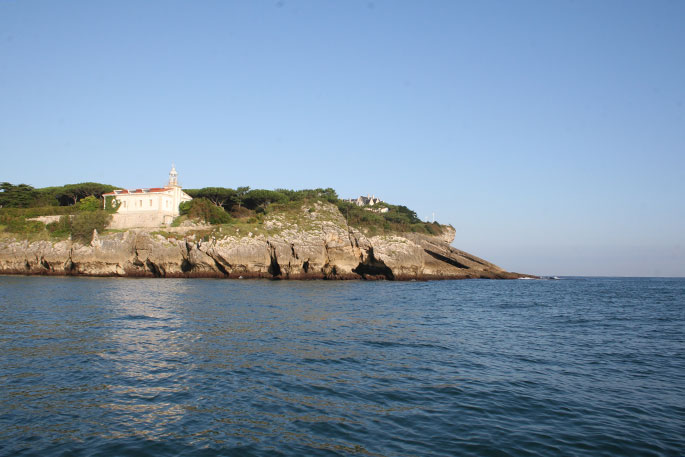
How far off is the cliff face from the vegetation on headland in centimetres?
212

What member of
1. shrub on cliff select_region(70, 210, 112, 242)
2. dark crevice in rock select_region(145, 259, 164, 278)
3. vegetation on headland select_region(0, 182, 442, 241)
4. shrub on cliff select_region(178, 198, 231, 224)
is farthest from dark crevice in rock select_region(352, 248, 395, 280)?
shrub on cliff select_region(70, 210, 112, 242)

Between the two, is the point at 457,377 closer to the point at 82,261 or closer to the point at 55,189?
the point at 82,261

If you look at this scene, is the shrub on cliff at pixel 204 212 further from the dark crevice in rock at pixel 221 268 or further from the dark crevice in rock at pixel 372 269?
the dark crevice in rock at pixel 372 269

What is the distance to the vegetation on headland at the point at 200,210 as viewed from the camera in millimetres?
61375

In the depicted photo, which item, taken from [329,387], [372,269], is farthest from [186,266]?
[329,387]

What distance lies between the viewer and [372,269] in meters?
65.3

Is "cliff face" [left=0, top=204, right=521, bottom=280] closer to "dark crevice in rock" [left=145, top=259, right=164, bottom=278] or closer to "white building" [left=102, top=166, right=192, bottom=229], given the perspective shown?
"dark crevice in rock" [left=145, top=259, right=164, bottom=278]

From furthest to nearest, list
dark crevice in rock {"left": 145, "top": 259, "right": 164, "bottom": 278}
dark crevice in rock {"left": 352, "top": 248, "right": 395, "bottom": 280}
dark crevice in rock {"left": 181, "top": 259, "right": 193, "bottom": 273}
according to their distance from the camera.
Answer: dark crevice in rock {"left": 352, "top": 248, "right": 395, "bottom": 280}
dark crevice in rock {"left": 181, "top": 259, "right": 193, "bottom": 273}
dark crevice in rock {"left": 145, "top": 259, "right": 164, "bottom": 278}

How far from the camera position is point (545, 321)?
24422 millimetres

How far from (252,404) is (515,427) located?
5.91m

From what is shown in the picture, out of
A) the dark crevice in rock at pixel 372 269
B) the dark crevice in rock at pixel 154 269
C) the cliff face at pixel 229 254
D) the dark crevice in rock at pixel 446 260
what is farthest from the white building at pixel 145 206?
the dark crevice in rock at pixel 446 260

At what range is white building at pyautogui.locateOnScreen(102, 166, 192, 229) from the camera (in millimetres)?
66125

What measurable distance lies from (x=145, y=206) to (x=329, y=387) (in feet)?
213

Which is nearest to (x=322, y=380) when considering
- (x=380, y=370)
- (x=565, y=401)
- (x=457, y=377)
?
(x=380, y=370)
